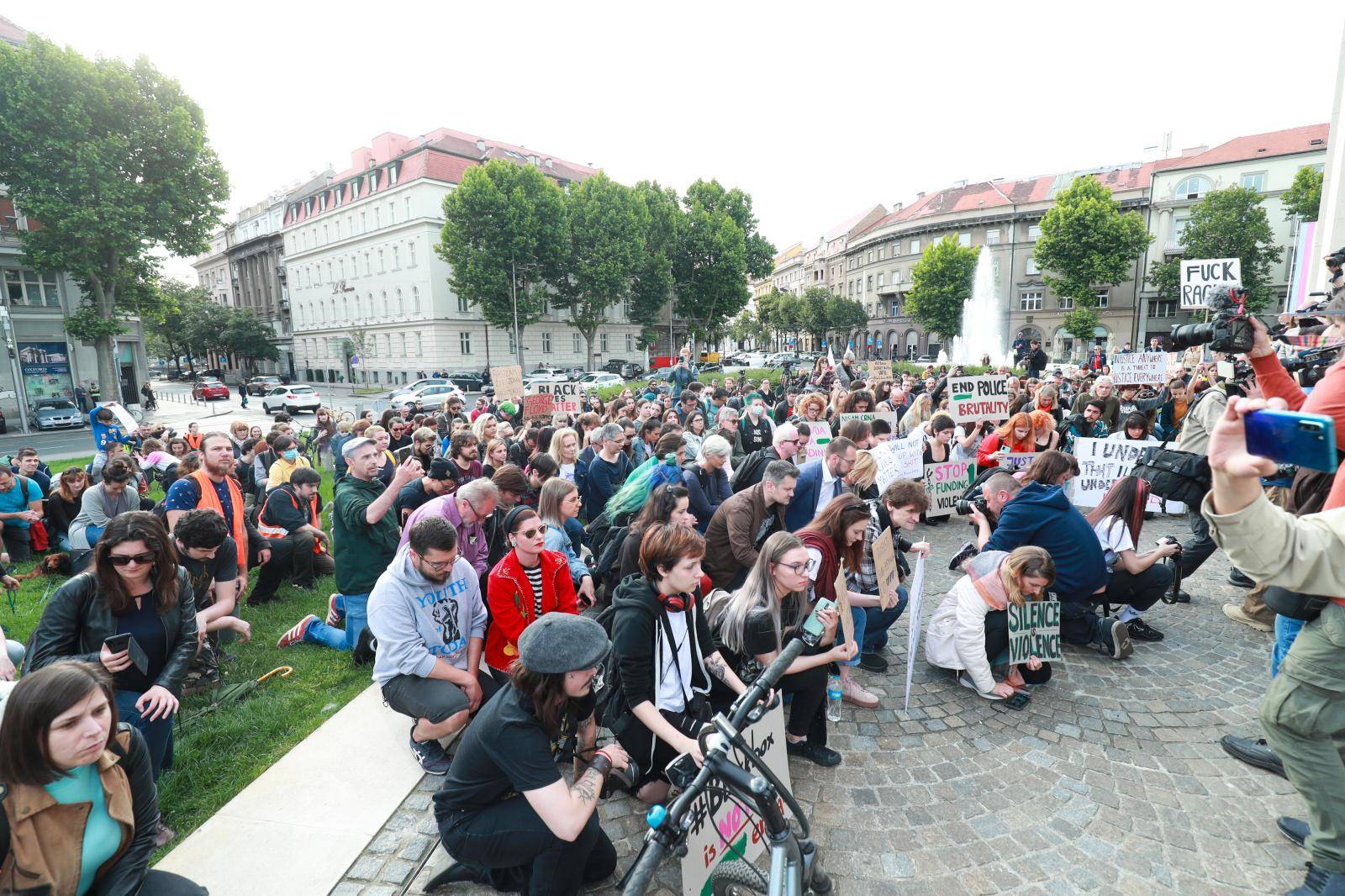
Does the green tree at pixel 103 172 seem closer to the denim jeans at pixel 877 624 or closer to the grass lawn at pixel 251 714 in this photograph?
the grass lawn at pixel 251 714

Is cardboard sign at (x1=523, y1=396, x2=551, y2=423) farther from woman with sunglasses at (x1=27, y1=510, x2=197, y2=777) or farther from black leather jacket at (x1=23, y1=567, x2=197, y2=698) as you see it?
black leather jacket at (x1=23, y1=567, x2=197, y2=698)

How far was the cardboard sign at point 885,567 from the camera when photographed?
4535 millimetres

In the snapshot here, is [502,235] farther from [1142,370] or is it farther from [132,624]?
[132,624]

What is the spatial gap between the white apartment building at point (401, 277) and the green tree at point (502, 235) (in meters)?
6.51

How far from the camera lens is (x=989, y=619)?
4.98m

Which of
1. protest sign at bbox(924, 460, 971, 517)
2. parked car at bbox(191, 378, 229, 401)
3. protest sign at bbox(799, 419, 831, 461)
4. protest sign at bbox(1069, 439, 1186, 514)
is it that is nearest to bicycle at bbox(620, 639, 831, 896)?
protest sign at bbox(924, 460, 971, 517)

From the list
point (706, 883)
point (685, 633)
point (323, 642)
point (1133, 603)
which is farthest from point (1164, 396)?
point (323, 642)

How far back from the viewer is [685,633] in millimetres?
3549

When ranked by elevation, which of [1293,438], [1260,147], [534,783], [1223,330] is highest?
[1260,147]

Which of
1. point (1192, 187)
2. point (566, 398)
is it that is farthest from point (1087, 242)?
point (566, 398)

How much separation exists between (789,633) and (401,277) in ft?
179

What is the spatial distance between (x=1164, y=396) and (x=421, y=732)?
12.5m

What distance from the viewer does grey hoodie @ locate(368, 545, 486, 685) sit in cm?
397

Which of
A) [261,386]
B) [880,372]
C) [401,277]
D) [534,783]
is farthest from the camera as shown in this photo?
[401,277]
